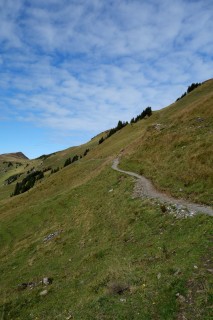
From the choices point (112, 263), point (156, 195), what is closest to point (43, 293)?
point (112, 263)

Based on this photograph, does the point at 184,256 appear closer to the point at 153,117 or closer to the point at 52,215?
the point at 52,215

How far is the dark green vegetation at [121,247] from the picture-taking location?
52.6 feet

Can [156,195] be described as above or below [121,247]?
above

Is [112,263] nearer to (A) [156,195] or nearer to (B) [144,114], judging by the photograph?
(A) [156,195]

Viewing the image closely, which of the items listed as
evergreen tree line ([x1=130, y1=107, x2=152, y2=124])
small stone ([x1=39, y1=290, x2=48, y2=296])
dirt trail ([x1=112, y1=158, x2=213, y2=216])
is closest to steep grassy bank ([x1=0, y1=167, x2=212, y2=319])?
small stone ([x1=39, y1=290, x2=48, y2=296])

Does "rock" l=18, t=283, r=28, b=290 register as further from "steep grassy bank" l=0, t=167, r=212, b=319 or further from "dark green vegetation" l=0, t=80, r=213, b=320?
"steep grassy bank" l=0, t=167, r=212, b=319

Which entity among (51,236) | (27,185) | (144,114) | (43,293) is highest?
(144,114)

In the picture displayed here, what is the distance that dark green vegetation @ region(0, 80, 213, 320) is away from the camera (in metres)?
16.0

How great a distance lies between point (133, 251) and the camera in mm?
23297

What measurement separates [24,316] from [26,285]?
18.6 ft

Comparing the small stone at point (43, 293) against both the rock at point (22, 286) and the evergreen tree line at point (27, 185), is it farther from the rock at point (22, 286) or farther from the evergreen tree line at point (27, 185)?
the evergreen tree line at point (27, 185)

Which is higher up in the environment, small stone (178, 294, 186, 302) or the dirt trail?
the dirt trail

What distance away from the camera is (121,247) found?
25.4 m

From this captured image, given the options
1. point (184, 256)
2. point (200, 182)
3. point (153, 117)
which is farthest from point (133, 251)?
point (153, 117)
